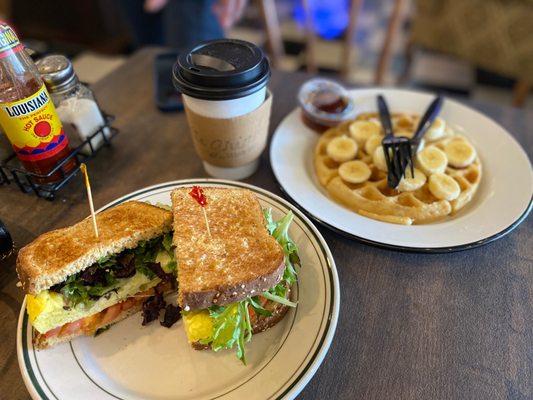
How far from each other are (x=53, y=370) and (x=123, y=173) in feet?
2.39

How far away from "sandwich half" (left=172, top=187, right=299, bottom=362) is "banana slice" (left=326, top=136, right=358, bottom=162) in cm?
42

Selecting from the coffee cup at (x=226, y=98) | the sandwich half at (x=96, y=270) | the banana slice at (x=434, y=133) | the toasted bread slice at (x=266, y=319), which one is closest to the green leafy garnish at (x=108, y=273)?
the sandwich half at (x=96, y=270)

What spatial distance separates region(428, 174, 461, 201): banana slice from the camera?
1297mm

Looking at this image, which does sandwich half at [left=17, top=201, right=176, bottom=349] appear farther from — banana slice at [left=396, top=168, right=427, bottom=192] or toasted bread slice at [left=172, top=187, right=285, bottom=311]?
banana slice at [left=396, top=168, right=427, bottom=192]

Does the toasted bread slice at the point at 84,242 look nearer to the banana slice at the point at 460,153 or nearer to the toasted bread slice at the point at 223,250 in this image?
the toasted bread slice at the point at 223,250

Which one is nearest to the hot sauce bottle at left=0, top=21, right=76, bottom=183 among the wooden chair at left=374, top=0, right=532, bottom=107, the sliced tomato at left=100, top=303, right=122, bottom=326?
the sliced tomato at left=100, top=303, right=122, bottom=326

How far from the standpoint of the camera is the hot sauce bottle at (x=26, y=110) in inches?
41.4

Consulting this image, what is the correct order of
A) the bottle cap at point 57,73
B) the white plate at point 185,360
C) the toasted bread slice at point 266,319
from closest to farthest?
the white plate at point 185,360, the toasted bread slice at point 266,319, the bottle cap at point 57,73

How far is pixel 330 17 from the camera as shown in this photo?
4.07 m

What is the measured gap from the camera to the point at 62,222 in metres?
1.27

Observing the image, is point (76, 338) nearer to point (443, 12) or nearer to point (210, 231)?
point (210, 231)

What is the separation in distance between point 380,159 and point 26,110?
1115 millimetres

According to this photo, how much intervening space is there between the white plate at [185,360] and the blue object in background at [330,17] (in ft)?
11.7

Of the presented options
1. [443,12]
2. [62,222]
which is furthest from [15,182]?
[443,12]
